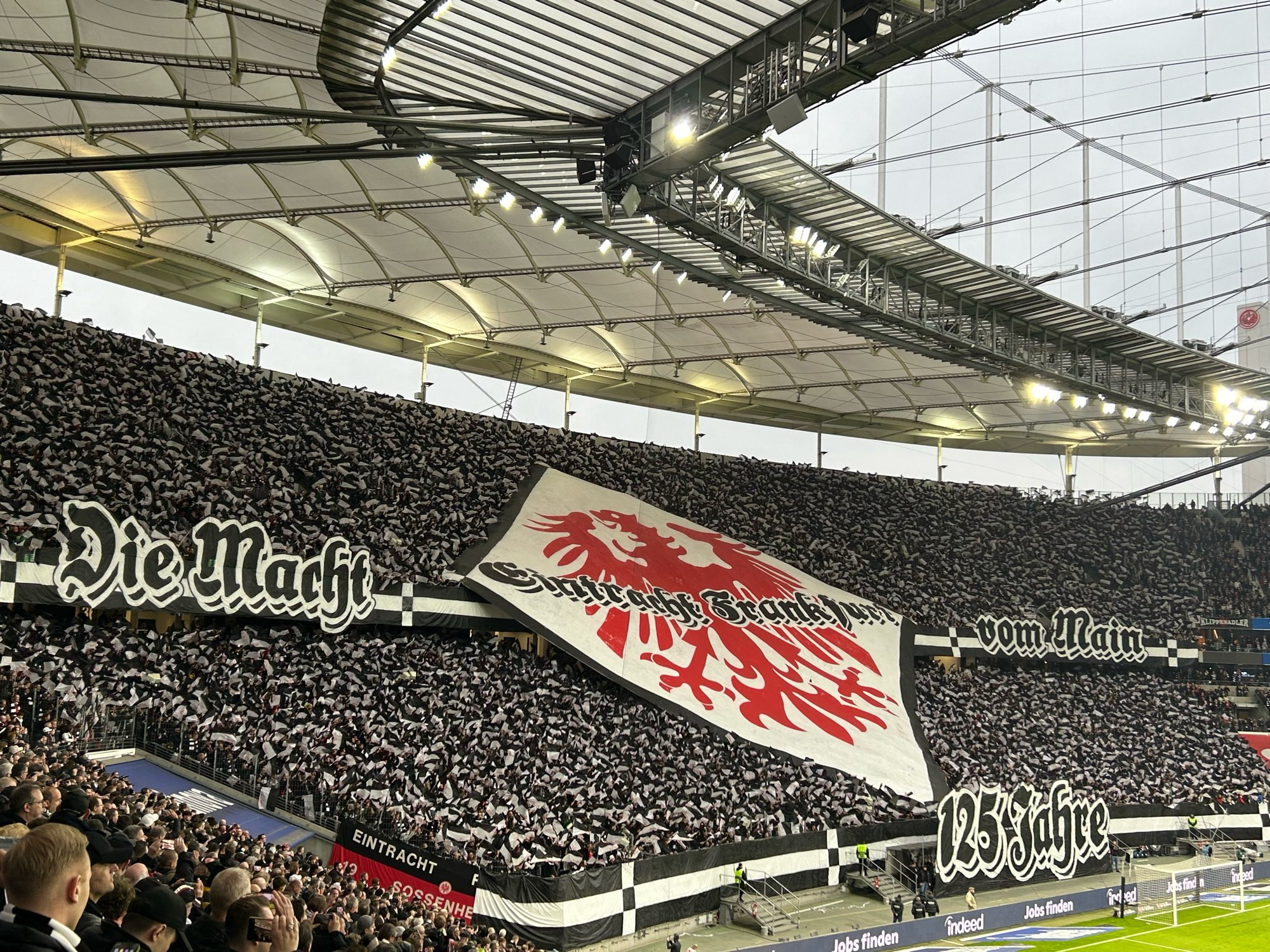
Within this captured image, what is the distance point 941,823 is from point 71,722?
20043mm

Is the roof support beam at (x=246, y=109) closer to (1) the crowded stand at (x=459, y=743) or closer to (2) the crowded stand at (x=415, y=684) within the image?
(2) the crowded stand at (x=415, y=684)

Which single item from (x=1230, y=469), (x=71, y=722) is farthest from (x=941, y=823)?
(x=1230, y=469)

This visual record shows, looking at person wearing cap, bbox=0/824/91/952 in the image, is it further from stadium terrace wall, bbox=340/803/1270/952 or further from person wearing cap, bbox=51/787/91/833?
stadium terrace wall, bbox=340/803/1270/952

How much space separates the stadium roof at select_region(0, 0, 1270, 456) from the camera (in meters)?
16.9

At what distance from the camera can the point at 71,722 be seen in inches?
789

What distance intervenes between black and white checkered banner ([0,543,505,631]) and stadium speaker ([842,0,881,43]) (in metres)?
18.4

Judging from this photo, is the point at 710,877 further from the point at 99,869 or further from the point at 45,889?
the point at 45,889

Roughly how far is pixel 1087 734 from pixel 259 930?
133 feet

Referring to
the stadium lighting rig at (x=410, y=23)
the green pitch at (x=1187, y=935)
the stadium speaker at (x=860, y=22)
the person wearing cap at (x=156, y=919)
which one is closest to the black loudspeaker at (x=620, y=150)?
the stadium lighting rig at (x=410, y=23)

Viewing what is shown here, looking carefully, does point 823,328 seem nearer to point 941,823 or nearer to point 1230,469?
point 941,823

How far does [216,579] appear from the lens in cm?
2550

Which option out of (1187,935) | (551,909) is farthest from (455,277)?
(1187,935)

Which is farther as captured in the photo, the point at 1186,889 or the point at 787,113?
the point at 1186,889

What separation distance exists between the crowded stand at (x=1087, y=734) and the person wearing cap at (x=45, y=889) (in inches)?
1275
